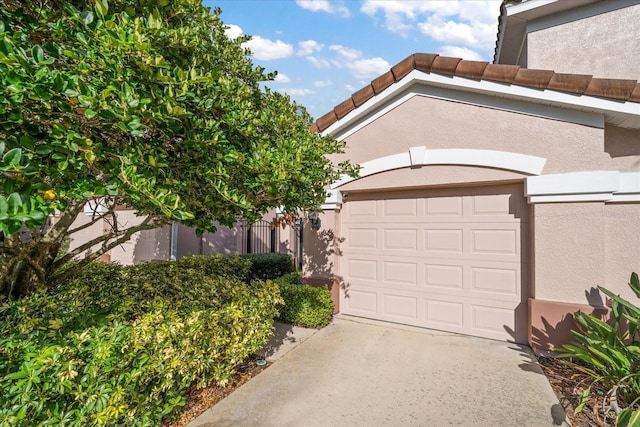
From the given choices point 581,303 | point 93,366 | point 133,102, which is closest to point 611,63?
point 581,303

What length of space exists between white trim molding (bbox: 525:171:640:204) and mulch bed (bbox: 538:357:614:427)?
7.53 ft

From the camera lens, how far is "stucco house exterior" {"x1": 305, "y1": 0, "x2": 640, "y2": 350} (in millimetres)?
4375

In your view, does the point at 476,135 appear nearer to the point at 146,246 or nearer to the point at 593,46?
the point at 593,46

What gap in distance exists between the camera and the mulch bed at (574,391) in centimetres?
310

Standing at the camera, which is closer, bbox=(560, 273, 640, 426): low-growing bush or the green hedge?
the green hedge

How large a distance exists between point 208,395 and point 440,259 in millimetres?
4207

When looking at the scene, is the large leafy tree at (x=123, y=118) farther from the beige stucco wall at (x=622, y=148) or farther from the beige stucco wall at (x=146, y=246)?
the beige stucco wall at (x=146, y=246)

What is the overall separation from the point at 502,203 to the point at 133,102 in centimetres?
531

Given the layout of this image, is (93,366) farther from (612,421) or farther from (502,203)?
(502,203)

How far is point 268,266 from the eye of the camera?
30.3ft

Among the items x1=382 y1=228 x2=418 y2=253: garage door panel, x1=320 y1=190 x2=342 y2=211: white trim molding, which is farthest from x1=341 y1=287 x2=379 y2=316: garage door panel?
x1=320 y1=190 x2=342 y2=211: white trim molding

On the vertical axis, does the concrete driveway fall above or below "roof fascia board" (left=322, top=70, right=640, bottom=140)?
below

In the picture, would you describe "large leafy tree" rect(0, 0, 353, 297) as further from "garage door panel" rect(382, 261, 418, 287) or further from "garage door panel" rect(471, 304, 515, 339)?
"garage door panel" rect(471, 304, 515, 339)

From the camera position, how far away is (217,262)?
5953 millimetres
